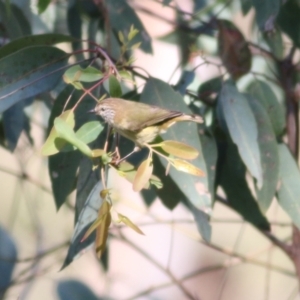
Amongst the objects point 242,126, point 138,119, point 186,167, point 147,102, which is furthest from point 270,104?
point 186,167

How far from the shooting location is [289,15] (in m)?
1.32

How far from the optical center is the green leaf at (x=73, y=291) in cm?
124

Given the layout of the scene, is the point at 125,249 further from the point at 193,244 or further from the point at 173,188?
the point at 173,188

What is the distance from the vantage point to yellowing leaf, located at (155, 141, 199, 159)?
2.35 ft

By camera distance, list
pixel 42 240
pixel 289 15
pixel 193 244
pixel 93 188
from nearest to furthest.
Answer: pixel 93 188 → pixel 289 15 → pixel 42 240 → pixel 193 244

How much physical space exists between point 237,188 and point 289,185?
0.11 m

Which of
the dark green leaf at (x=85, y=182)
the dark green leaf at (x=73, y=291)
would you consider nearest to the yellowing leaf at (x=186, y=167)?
the dark green leaf at (x=85, y=182)

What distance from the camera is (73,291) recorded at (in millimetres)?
1254

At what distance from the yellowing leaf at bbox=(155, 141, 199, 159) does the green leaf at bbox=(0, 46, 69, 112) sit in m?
0.27

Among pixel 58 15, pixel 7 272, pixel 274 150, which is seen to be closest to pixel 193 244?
pixel 7 272

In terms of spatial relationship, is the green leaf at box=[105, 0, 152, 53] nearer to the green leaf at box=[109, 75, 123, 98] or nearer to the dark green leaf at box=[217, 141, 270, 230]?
the dark green leaf at box=[217, 141, 270, 230]

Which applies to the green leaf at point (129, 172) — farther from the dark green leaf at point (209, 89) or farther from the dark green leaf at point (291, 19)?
the dark green leaf at point (291, 19)

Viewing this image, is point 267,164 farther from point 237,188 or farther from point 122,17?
point 122,17

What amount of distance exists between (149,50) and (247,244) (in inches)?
49.9
